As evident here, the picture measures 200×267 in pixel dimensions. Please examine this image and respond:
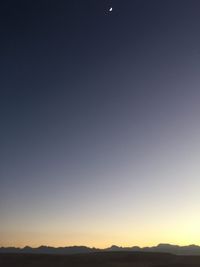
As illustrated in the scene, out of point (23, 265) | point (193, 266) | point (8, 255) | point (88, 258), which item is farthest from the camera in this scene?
point (8, 255)

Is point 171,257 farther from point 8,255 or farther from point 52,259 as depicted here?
point 8,255

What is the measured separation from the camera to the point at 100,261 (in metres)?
64.4

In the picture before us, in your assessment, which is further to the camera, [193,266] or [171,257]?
[171,257]

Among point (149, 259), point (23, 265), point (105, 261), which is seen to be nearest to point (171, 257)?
point (149, 259)

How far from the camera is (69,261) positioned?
63.8m

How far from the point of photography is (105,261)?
6438 centimetres

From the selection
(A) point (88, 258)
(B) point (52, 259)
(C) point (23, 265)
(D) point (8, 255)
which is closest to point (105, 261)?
(A) point (88, 258)

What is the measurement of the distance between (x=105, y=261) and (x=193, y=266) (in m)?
14.0

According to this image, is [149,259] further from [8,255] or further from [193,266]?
[8,255]

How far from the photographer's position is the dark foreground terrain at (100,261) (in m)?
61.2

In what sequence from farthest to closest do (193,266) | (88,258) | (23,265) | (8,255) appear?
(8,255), (88,258), (23,265), (193,266)

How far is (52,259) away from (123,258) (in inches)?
445

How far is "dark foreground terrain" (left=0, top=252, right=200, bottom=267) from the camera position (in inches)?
2408

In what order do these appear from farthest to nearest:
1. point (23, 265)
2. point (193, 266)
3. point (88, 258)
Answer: point (88, 258), point (23, 265), point (193, 266)
